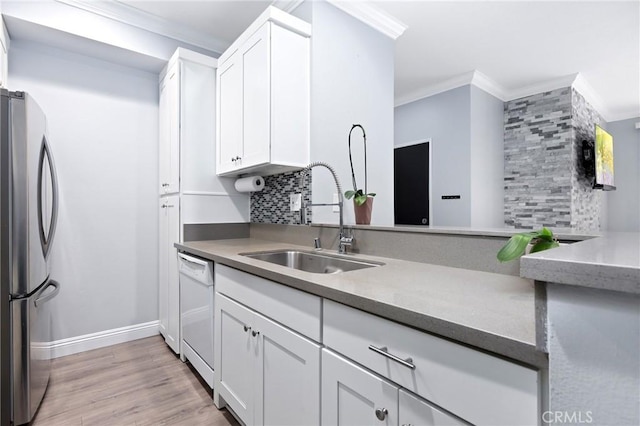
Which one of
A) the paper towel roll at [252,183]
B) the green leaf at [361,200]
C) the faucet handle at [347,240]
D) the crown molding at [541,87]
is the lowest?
the faucet handle at [347,240]

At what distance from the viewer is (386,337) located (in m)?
0.82

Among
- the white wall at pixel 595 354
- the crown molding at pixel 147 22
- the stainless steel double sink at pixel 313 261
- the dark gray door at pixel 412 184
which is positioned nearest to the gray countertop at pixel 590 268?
the white wall at pixel 595 354

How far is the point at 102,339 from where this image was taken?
8.61ft

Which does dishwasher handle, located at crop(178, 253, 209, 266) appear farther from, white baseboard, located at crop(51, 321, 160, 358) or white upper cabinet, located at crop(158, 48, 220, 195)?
white baseboard, located at crop(51, 321, 160, 358)

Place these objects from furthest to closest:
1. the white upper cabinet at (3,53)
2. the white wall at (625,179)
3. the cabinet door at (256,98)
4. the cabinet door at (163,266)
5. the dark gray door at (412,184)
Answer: the white wall at (625,179) < the dark gray door at (412,184) < the cabinet door at (163,266) < the white upper cabinet at (3,53) < the cabinet door at (256,98)

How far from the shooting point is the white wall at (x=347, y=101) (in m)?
2.17

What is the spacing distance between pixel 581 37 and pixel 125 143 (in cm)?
435

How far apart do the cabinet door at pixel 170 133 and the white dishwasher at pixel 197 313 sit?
2.22ft

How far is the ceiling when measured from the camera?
2506 mm

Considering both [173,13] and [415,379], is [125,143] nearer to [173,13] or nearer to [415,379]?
[173,13]

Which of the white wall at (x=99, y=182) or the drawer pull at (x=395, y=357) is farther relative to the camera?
the white wall at (x=99, y=182)

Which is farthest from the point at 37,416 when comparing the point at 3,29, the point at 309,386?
the point at 3,29

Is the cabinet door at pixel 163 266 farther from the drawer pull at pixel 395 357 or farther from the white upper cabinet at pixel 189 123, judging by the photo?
the drawer pull at pixel 395 357

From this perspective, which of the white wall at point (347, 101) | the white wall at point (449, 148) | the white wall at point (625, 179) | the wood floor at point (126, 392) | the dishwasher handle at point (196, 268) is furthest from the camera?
the white wall at point (625, 179)
